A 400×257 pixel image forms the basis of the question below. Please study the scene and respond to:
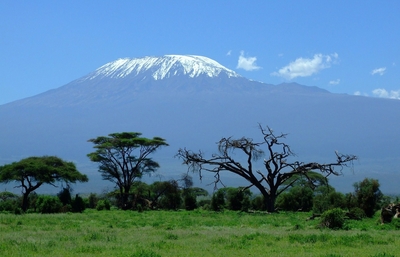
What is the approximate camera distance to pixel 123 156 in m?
48.0

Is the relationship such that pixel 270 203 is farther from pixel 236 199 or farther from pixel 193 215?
pixel 193 215

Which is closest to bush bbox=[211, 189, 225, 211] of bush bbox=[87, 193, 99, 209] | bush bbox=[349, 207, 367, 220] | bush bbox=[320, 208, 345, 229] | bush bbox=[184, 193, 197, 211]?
bush bbox=[184, 193, 197, 211]

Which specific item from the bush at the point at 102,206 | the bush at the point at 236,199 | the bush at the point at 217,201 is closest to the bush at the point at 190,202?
the bush at the point at 217,201

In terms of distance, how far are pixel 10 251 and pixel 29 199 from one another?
29.3 m

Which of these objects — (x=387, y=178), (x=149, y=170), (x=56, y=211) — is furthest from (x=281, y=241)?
(x=387, y=178)

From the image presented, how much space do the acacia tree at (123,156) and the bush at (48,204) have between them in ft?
30.8

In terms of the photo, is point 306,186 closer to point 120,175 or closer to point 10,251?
point 120,175

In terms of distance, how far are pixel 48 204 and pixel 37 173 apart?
3.13 meters

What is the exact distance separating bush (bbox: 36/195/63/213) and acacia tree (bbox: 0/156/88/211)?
6.29ft

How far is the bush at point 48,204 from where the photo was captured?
36562mm

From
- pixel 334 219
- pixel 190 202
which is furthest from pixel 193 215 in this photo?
pixel 190 202

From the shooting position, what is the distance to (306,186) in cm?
4103

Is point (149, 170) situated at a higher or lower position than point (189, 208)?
higher

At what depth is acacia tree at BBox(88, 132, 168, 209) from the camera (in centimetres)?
4756
